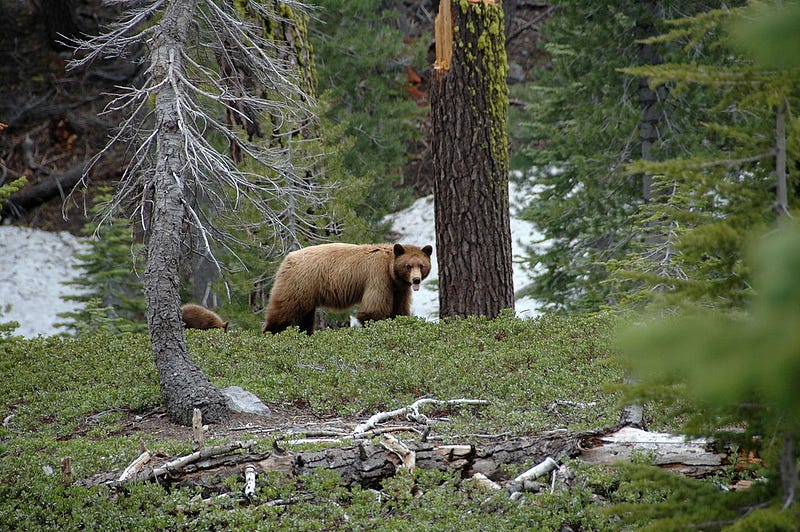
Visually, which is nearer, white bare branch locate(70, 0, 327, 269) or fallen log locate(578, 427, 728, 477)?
fallen log locate(578, 427, 728, 477)

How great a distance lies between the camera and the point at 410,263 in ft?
36.6

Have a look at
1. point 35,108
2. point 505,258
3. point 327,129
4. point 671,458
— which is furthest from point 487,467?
point 35,108

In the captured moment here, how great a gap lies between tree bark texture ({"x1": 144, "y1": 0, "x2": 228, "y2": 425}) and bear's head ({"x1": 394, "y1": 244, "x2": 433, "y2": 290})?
398cm

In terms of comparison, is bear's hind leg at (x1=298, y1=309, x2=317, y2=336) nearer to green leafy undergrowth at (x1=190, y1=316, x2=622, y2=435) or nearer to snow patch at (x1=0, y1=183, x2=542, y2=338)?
green leafy undergrowth at (x1=190, y1=316, x2=622, y2=435)

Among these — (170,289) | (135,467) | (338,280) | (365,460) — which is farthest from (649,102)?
(135,467)

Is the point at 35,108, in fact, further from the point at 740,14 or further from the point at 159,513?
the point at 740,14

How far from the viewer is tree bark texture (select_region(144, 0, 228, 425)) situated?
24.1ft

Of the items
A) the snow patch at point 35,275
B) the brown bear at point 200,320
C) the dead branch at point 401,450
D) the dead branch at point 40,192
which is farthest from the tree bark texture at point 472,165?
the dead branch at point 40,192

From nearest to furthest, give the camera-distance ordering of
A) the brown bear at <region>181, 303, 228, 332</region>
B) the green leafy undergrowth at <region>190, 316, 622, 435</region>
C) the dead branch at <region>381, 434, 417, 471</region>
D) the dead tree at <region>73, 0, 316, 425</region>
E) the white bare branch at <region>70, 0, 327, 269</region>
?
1. the dead branch at <region>381, 434, 417, 471</region>
2. the green leafy undergrowth at <region>190, 316, 622, 435</region>
3. the dead tree at <region>73, 0, 316, 425</region>
4. the white bare branch at <region>70, 0, 327, 269</region>
5. the brown bear at <region>181, 303, 228, 332</region>

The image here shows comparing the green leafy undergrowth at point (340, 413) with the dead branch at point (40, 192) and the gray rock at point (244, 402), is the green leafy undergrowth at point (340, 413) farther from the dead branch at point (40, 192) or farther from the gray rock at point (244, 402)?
the dead branch at point (40, 192)

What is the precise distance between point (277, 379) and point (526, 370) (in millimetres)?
2447

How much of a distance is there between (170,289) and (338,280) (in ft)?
13.6

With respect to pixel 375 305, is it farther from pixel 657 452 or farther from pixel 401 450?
pixel 657 452

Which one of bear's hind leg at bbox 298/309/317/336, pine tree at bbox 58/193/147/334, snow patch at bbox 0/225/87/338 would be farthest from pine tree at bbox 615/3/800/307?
snow patch at bbox 0/225/87/338
